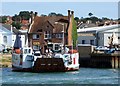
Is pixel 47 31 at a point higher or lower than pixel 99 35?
higher

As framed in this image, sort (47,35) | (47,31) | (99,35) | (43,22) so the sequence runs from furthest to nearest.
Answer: (99,35) < (43,22) < (47,35) < (47,31)

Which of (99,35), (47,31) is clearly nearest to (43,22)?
(47,31)

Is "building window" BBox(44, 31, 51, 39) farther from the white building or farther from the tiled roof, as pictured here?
the white building

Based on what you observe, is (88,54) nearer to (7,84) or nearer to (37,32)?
(37,32)

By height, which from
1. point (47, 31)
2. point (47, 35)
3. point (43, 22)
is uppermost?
point (43, 22)

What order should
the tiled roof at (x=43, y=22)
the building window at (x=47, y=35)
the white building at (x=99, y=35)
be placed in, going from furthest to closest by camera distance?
the white building at (x=99, y=35)
the tiled roof at (x=43, y=22)
the building window at (x=47, y=35)

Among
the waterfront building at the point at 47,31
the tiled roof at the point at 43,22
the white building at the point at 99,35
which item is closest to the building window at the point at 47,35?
the waterfront building at the point at 47,31

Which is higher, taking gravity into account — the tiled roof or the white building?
the tiled roof

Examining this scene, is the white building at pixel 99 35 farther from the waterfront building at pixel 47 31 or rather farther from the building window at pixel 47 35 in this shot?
the building window at pixel 47 35

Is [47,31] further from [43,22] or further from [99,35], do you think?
[99,35]

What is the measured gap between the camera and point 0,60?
3612 inches

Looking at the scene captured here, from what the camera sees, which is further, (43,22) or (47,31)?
(43,22)

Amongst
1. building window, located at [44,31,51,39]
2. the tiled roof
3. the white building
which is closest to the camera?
building window, located at [44,31,51,39]

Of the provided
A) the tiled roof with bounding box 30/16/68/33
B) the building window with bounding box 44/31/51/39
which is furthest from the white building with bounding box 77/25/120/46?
the building window with bounding box 44/31/51/39
